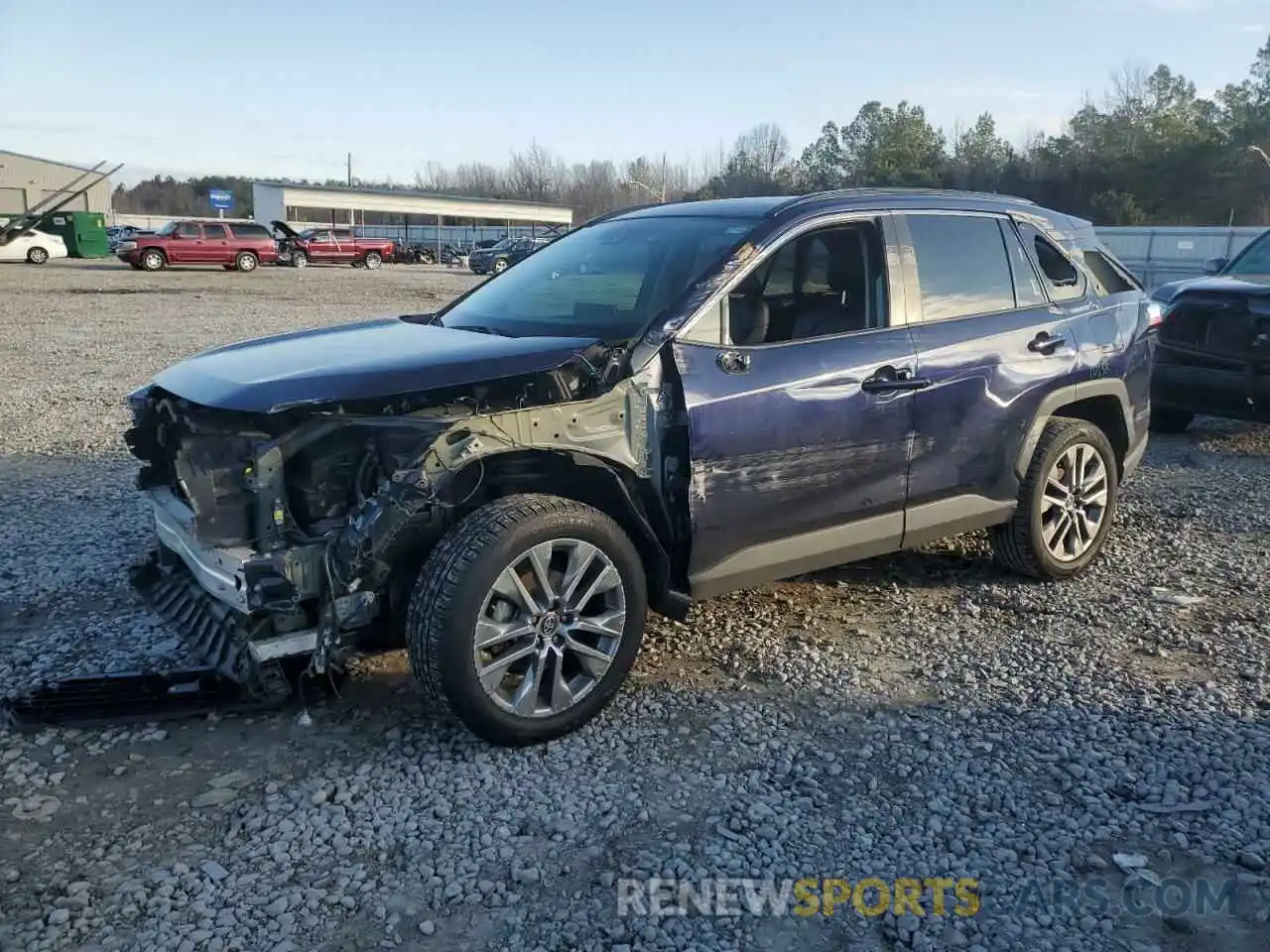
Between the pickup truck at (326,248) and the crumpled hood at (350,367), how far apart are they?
1566 inches

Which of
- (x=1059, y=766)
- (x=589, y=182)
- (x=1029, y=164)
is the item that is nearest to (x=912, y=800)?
(x=1059, y=766)

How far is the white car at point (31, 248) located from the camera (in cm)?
3531

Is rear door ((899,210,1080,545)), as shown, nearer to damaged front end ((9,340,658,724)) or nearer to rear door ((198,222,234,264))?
damaged front end ((9,340,658,724))

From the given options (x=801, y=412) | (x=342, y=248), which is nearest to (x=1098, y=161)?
(x=342, y=248)

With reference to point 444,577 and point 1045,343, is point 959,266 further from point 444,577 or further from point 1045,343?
point 444,577

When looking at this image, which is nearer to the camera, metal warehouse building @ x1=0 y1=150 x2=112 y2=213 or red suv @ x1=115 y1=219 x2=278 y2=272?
red suv @ x1=115 y1=219 x2=278 y2=272

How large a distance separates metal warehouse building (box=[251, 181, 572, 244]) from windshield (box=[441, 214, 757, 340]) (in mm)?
57257

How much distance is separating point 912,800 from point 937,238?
261cm

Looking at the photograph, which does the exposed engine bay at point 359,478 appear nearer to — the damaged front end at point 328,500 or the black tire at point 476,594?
the damaged front end at point 328,500

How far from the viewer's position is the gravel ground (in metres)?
2.74

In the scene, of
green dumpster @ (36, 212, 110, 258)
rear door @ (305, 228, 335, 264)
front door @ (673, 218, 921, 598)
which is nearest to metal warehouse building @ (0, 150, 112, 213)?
green dumpster @ (36, 212, 110, 258)

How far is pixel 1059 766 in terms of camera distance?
3.48 m

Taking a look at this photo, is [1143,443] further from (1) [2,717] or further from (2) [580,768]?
(1) [2,717]

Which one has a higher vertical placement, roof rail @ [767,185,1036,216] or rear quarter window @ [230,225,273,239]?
rear quarter window @ [230,225,273,239]
